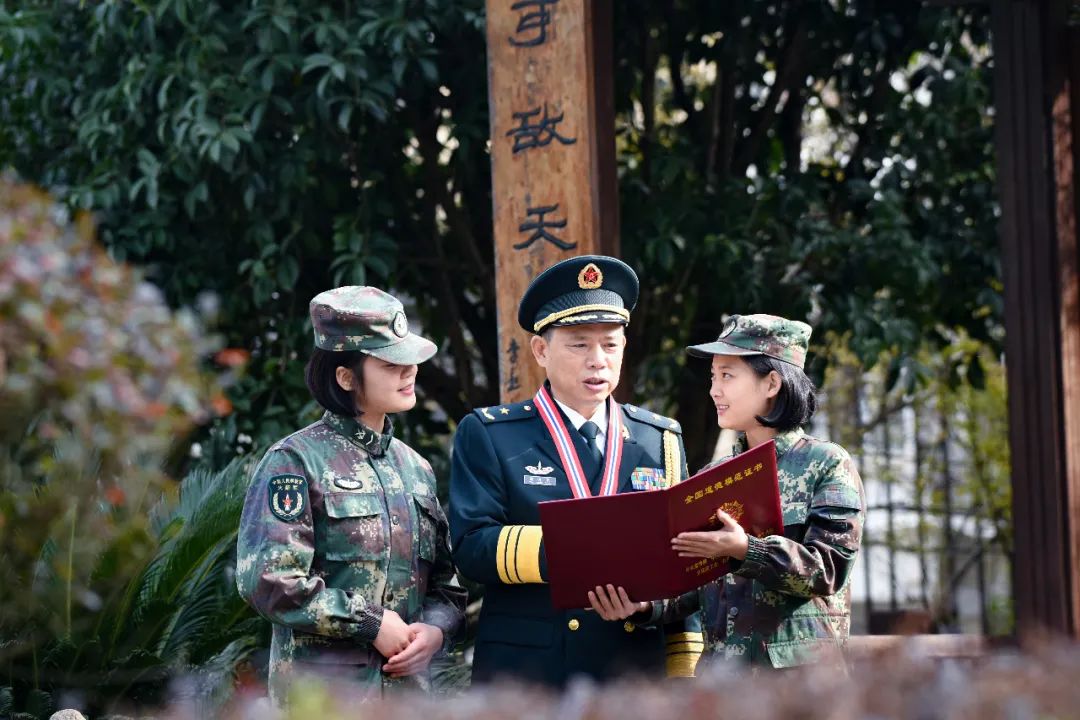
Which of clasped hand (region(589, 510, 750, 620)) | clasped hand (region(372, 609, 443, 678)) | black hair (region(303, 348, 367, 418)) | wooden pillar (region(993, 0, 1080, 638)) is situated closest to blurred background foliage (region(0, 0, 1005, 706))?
wooden pillar (region(993, 0, 1080, 638))

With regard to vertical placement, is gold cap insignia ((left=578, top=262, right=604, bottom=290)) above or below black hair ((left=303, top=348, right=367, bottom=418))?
above

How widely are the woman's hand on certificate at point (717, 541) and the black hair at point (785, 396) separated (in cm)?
46

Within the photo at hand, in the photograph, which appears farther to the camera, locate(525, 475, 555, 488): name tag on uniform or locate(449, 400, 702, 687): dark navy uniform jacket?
locate(525, 475, 555, 488): name tag on uniform

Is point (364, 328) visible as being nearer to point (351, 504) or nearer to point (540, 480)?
point (351, 504)

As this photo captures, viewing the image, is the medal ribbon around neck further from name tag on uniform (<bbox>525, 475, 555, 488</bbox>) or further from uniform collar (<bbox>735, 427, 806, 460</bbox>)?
uniform collar (<bbox>735, 427, 806, 460</bbox>)

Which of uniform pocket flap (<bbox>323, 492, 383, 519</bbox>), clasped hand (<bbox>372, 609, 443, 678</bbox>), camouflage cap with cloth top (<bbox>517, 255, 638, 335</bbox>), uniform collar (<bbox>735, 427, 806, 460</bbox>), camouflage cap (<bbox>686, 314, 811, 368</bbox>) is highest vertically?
camouflage cap with cloth top (<bbox>517, 255, 638, 335</bbox>)

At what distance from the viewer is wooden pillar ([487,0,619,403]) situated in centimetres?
531

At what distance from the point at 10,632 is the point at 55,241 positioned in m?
1.44

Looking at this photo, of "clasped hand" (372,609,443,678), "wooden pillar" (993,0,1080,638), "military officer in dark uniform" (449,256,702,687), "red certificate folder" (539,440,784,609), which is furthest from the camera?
"wooden pillar" (993,0,1080,638)

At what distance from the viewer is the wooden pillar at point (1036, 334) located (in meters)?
6.07

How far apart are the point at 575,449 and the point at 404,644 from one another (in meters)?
0.67

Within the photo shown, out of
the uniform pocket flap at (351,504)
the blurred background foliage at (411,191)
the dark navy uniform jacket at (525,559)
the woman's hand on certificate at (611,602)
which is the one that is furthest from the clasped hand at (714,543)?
the blurred background foliage at (411,191)

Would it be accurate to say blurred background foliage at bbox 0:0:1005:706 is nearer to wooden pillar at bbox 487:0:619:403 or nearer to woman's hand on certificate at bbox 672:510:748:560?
wooden pillar at bbox 487:0:619:403

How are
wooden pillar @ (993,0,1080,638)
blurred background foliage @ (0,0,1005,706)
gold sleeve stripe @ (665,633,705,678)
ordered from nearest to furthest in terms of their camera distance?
gold sleeve stripe @ (665,633,705,678) → wooden pillar @ (993,0,1080,638) → blurred background foliage @ (0,0,1005,706)
